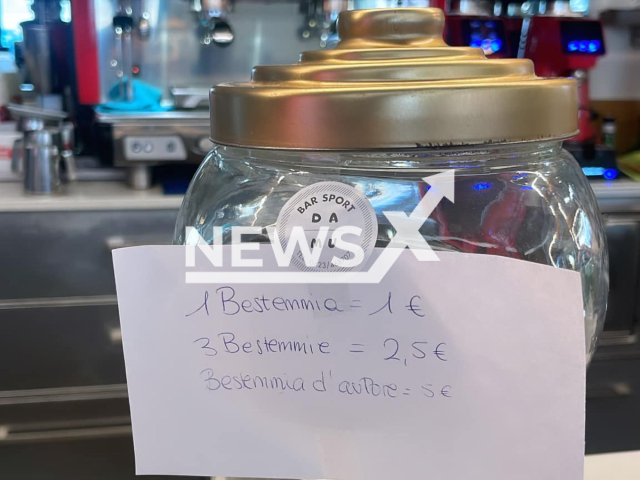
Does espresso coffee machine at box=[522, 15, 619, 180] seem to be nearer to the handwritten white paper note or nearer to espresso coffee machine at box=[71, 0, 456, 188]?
espresso coffee machine at box=[71, 0, 456, 188]

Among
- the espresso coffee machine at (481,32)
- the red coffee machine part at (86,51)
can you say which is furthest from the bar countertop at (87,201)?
the espresso coffee machine at (481,32)

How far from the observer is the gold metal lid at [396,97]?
30 cm

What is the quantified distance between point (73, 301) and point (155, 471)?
1.13 metres

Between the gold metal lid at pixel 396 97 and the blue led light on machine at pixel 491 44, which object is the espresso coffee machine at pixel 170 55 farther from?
Result: the gold metal lid at pixel 396 97

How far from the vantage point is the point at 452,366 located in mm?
326

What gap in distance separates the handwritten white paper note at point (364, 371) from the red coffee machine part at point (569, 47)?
1489 mm

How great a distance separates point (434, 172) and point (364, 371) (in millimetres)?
104

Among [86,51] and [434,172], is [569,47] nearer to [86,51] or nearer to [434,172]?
[86,51]

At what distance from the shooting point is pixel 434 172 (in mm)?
322

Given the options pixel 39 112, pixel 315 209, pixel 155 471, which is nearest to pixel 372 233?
pixel 315 209

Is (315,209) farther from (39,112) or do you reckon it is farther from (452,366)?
(39,112)

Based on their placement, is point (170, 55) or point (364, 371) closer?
point (364, 371)

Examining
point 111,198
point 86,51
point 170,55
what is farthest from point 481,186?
point 170,55

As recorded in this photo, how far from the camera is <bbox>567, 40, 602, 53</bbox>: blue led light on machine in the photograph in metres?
1.67
